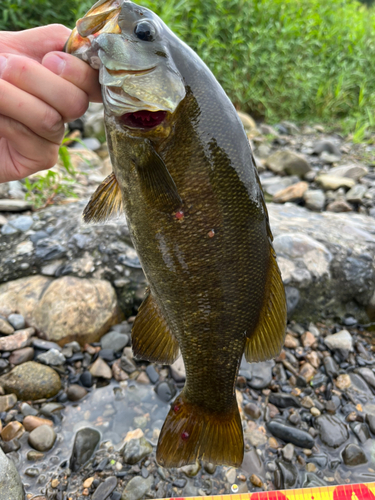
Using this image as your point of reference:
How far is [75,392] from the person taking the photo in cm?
234

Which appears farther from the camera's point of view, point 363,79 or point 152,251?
point 363,79

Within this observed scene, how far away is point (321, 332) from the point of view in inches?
117

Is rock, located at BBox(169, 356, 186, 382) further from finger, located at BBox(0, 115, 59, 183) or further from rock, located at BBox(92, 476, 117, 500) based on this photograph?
finger, located at BBox(0, 115, 59, 183)

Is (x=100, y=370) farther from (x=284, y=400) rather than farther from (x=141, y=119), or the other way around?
(x=141, y=119)

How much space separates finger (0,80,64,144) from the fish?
24 centimetres

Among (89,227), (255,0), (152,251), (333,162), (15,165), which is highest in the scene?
(255,0)

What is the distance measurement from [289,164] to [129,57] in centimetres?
455

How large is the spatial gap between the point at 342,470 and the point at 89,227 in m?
2.48

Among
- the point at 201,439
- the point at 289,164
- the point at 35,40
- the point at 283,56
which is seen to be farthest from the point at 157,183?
the point at 283,56

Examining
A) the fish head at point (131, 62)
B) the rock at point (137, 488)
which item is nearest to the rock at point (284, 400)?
the rock at point (137, 488)

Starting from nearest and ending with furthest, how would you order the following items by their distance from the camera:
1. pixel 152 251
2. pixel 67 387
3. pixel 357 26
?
pixel 152 251, pixel 67 387, pixel 357 26

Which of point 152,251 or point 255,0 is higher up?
point 255,0

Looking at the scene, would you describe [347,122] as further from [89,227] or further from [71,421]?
[71,421]

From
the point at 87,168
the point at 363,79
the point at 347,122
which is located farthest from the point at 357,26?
the point at 87,168
